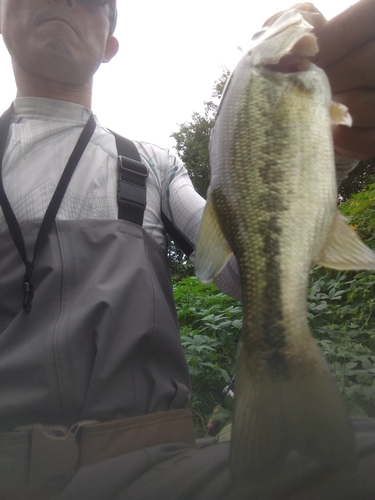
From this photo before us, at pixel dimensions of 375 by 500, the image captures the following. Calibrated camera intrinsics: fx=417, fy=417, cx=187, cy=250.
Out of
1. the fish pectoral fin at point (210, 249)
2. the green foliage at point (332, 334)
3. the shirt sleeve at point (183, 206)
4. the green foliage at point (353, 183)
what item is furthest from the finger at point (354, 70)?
the green foliage at point (353, 183)

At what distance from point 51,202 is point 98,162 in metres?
0.37

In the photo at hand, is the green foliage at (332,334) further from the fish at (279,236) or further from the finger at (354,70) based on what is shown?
the fish at (279,236)

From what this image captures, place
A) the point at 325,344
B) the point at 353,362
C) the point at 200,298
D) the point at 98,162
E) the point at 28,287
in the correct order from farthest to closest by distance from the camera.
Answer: the point at 200,298 < the point at 325,344 < the point at 353,362 < the point at 98,162 < the point at 28,287

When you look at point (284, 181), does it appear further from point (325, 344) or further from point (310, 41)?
point (325, 344)

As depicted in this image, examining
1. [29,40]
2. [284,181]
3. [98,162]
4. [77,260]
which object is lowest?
[77,260]

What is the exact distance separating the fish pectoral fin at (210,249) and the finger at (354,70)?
2.12 ft

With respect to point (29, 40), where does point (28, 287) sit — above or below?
below

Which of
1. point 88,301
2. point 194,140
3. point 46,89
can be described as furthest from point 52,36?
point 194,140

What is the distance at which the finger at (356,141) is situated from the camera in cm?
142

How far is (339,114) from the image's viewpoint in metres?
1.27

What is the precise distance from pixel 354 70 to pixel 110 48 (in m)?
1.83

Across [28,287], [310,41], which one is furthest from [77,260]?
[310,41]

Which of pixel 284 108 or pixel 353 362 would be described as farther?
pixel 353 362

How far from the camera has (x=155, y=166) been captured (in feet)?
7.10
